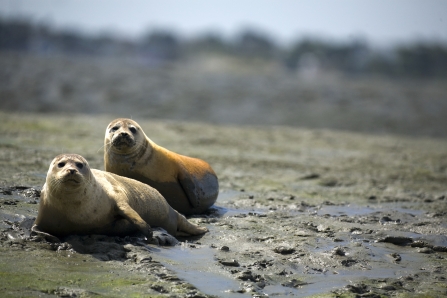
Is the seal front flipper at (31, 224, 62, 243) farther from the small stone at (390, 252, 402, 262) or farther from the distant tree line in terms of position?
the distant tree line

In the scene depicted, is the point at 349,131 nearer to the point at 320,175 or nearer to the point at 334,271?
the point at 320,175

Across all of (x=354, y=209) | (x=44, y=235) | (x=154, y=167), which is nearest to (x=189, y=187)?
(x=154, y=167)

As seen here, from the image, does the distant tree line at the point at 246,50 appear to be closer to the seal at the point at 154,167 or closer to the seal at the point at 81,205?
the seal at the point at 154,167

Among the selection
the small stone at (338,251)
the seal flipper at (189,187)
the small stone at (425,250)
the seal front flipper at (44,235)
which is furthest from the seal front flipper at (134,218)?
the small stone at (425,250)

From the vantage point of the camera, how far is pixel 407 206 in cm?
961

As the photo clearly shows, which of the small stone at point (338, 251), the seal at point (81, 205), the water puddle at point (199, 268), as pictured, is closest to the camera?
the water puddle at point (199, 268)

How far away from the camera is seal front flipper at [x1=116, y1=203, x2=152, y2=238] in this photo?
6.12m

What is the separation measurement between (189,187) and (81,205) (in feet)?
7.33

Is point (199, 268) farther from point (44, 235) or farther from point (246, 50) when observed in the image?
point (246, 50)

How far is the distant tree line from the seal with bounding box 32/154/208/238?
3423 centimetres

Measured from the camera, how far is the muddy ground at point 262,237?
214 inches

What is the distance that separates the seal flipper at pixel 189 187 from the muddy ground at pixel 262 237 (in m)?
0.21

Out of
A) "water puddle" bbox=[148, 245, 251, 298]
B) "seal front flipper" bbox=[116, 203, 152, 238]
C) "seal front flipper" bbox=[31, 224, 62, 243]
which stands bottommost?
"water puddle" bbox=[148, 245, 251, 298]

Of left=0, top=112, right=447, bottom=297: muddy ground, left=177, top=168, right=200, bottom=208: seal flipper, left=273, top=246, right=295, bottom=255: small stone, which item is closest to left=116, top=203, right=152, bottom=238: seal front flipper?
left=0, top=112, right=447, bottom=297: muddy ground
